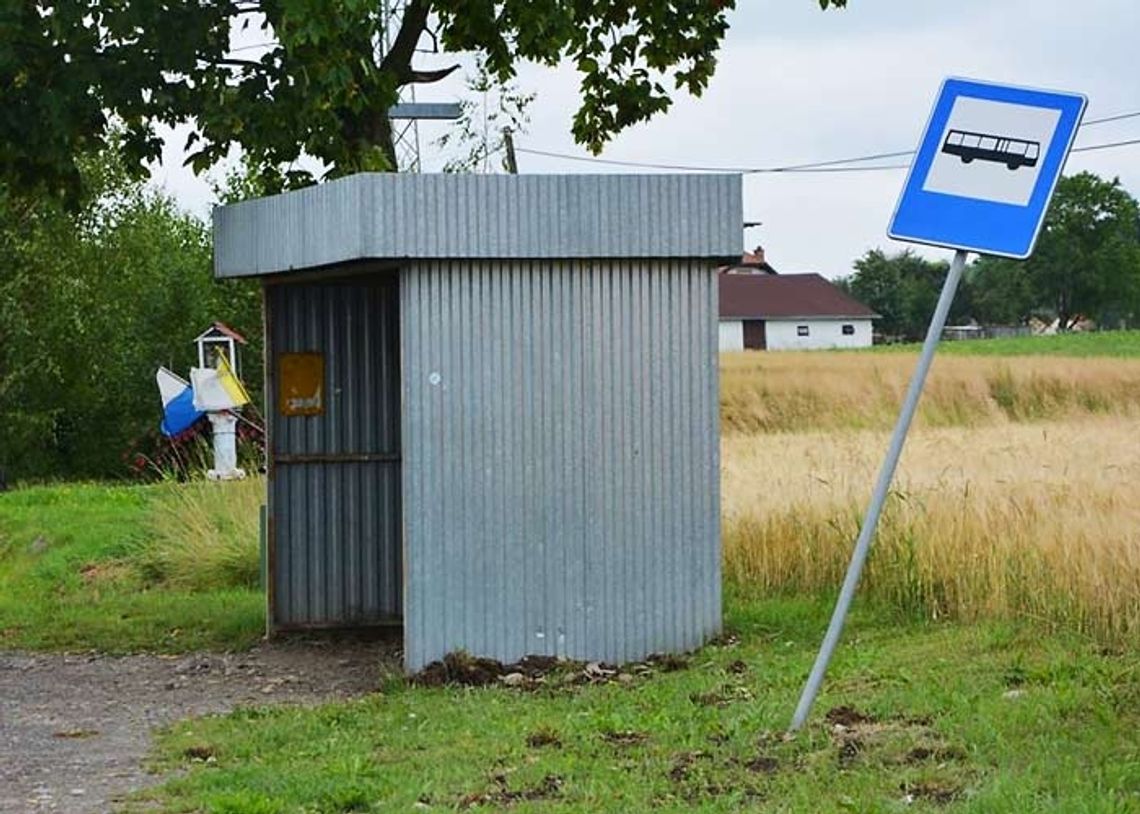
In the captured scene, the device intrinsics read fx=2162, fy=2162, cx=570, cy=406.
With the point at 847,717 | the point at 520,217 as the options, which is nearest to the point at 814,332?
the point at 520,217

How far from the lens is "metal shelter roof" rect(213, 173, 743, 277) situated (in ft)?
37.1

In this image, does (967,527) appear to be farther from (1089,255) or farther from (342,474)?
(1089,255)

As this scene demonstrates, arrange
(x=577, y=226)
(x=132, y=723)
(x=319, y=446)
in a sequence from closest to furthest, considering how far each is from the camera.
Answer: (x=132, y=723), (x=577, y=226), (x=319, y=446)

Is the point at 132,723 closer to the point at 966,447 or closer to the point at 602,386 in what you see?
the point at 602,386

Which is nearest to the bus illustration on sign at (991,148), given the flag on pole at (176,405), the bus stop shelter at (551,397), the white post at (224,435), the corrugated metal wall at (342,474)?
the bus stop shelter at (551,397)

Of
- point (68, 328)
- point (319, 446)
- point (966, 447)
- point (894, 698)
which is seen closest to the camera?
point (894, 698)

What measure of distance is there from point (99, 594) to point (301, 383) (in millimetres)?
5037

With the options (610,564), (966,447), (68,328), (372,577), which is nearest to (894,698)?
(610,564)

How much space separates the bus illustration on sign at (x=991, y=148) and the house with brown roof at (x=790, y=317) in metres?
93.2

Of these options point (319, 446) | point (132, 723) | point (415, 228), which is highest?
point (415, 228)

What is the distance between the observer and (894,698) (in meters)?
9.34

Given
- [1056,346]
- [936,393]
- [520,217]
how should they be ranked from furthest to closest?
1. [1056,346]
2. [936,393]
3. [520,217]

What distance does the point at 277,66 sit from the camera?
15.8 m

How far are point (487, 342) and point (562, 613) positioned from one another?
1514mm
